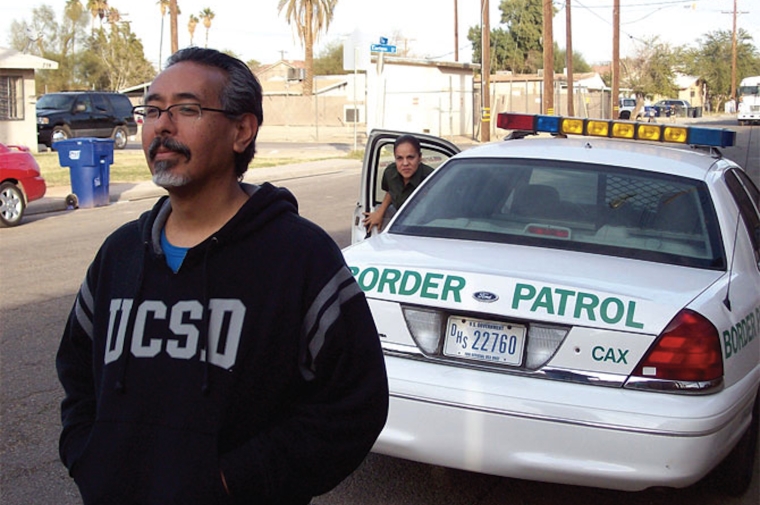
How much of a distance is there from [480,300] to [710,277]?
3.54ft

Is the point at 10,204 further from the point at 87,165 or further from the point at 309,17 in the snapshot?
the point at 309,17

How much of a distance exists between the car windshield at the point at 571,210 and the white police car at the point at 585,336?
0.01m

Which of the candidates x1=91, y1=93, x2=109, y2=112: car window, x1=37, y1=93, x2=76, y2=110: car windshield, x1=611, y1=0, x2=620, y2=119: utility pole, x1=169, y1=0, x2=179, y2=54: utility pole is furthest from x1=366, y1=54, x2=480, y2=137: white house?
x1=37, y1=93, x2=76, y2=110: car windshield

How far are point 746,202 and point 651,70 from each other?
82.6 m

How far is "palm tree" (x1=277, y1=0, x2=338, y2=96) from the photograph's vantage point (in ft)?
169

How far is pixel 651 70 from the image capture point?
83188 millimetres

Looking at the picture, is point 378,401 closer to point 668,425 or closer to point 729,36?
point 668,425

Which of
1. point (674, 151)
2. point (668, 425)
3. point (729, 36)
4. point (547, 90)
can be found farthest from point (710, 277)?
point (729, 36)

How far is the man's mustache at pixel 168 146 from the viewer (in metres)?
2.04

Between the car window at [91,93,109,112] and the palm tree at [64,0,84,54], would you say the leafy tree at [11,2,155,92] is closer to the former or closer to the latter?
the palm tree at [64,0,84,54]

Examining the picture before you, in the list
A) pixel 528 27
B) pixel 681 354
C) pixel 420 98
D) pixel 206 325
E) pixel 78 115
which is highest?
pixel 528 27

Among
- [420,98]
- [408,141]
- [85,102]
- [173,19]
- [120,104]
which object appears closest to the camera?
[408,141]

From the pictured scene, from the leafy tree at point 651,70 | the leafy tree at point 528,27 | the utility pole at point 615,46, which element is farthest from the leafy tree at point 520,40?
the utility pole at point 615,46

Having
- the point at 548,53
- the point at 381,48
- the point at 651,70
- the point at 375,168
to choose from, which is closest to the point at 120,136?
the point at 381,48
